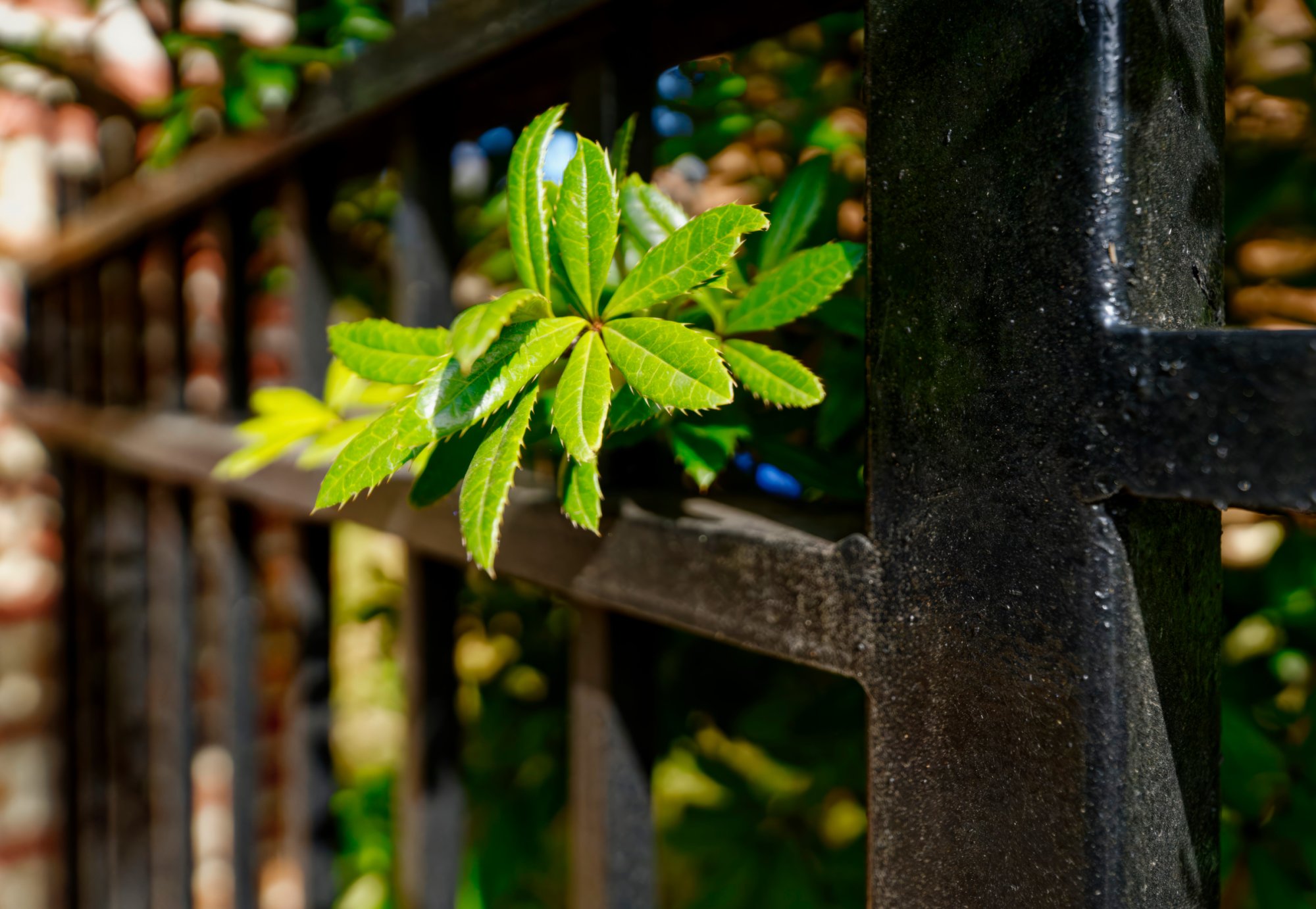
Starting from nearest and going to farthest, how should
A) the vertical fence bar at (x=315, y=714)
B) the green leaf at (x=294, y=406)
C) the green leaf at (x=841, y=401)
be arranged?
the green leaf at (x=841, y=401)
the green leaf at (x=294, y=406)
the vertical fence bar at (x=315, y=714)

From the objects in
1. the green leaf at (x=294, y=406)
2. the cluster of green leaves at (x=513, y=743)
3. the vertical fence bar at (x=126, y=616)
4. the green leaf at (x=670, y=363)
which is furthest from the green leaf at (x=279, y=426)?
the vertical fence bar at (x=126, y=616)

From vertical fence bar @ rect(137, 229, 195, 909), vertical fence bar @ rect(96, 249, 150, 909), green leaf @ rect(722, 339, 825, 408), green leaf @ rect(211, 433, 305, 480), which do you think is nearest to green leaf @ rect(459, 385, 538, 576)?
green leaf @ rect(722, 339, 825, 408)

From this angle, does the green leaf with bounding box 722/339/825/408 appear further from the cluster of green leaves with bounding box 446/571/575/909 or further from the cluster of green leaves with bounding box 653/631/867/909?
the cluster of green leaves with bounding box 446/571/575/909

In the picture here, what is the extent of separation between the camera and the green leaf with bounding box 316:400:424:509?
0.36 metres

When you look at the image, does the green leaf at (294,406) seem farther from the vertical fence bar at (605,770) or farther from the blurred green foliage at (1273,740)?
the blurred green foliage at (1273,740)

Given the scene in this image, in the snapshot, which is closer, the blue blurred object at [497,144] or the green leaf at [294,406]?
the green leaf at [294,406]

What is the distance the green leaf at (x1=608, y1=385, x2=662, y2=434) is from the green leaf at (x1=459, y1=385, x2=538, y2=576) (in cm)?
5

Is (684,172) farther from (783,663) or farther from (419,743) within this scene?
(419,743)

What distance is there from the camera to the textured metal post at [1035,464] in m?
0.31

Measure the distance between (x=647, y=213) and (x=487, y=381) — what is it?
17 centimetres

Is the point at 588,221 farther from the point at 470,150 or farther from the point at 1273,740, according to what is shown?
the point at 470,150

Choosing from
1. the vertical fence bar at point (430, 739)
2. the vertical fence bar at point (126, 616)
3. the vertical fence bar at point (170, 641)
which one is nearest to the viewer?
the vertical fence bar at point (430, 739)

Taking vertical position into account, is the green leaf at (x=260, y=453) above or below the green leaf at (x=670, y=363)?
below

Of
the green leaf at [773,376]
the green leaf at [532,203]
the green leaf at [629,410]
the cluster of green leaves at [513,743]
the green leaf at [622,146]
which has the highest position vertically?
the green leaf at [622,146]
